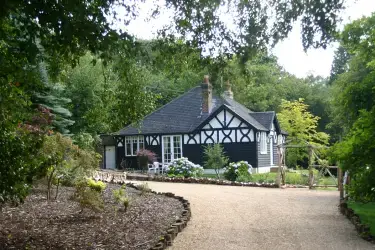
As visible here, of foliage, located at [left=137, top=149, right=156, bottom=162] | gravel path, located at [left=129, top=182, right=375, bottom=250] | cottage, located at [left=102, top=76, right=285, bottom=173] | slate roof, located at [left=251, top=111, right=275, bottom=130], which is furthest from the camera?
slate roof, located at [left=251, top=111, right=275, bottom=130]

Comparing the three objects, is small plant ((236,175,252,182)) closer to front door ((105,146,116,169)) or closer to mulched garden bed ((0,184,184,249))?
mulched garden bed ((0,184,184,249))

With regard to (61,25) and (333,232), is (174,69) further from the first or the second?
(333,232)

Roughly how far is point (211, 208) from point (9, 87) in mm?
7433

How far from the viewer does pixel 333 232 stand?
9898 mm

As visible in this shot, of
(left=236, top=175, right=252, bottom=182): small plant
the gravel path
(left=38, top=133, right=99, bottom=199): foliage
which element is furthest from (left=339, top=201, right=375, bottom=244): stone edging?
(left=236, top=175, right=252, bottom=182): small plant

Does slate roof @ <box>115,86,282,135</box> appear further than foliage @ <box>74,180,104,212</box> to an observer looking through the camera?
Yes

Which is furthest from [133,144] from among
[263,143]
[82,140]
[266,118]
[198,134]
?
[266,118]

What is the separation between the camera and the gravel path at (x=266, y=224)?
8766mm

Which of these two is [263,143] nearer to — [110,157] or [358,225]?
[110,157]

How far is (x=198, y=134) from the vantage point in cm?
3086

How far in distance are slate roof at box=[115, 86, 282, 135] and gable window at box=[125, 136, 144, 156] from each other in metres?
0.54

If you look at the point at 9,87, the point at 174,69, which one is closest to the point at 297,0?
the point at 174,69

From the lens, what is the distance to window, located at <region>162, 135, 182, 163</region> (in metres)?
31.6

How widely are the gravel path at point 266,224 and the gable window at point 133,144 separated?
1700 cm
